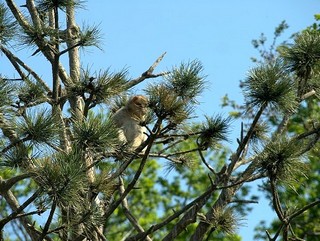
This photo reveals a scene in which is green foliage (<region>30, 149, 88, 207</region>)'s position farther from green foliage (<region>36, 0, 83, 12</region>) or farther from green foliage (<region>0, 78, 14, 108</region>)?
green foliage (<region>36, 0, 83, 12</region>)

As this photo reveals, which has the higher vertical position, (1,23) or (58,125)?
(1,23)

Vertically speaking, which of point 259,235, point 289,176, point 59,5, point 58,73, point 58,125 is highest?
point 259,235

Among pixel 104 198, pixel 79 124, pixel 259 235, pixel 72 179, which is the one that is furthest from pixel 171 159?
pixel 259 235

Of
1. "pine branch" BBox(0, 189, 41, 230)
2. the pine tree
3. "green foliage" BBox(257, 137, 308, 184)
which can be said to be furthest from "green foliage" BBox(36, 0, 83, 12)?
"green foliage" BBox(257, 137, 308, 184)

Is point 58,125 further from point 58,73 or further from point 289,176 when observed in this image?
point 289,176

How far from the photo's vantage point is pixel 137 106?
784 centimetres

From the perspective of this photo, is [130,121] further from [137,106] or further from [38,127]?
[38,127]

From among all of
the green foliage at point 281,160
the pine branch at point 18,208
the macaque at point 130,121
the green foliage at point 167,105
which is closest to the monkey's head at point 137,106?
the macaque at point 130,121

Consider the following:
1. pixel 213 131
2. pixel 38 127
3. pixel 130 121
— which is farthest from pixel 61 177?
pixel 130 121

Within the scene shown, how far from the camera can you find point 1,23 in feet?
24.6

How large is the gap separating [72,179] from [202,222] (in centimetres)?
206

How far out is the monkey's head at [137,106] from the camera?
297 inches

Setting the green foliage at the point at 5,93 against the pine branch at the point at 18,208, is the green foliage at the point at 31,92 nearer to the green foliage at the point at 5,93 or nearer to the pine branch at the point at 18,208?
the green foliage at the point at 5,93

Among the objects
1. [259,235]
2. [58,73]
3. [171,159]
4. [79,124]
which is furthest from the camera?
[259,235]
